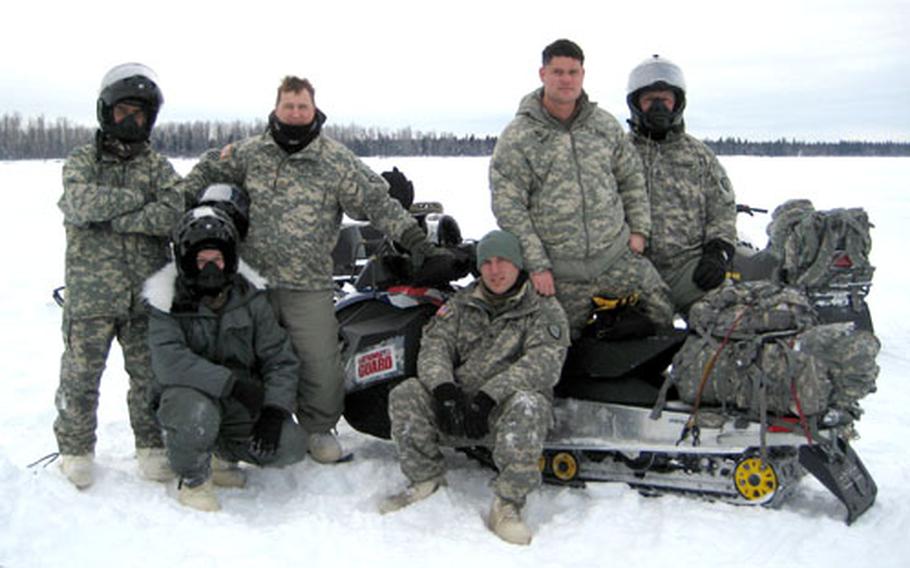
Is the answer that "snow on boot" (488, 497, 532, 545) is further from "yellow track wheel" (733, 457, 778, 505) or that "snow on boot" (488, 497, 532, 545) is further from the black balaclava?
the black balaclava

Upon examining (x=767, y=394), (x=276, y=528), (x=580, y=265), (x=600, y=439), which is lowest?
(x=276, y=528)

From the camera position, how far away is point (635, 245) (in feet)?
14.0

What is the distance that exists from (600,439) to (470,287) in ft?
3.05

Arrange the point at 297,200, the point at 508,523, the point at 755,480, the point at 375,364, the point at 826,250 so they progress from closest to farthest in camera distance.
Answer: the point at 508,523 → the point at 755,480 → the point at 297,200 → the point at 375,364 → the point at 826,250

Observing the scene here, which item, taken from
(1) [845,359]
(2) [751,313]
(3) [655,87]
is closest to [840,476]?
(1) [845,359]

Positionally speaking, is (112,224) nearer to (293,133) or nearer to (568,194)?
(293,133)

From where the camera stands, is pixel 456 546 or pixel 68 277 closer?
pixel 456 546

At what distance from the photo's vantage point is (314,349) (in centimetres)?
437

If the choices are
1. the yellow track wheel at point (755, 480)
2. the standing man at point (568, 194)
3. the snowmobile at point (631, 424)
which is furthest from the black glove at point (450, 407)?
the yellow track wheel at point (755, 480)

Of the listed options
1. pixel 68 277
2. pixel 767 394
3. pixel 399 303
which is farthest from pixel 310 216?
pixel 767 394

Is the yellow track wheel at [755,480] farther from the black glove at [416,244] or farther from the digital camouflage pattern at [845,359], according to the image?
the black glove at [416,244]

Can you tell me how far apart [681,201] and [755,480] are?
150cm

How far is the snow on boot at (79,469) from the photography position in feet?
12.8

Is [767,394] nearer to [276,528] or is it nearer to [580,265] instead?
[580,265]
